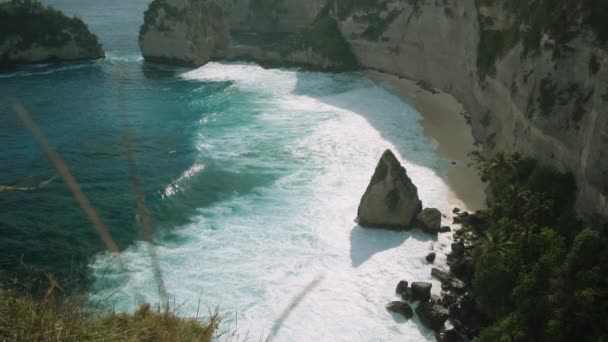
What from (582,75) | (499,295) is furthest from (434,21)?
(499,295)

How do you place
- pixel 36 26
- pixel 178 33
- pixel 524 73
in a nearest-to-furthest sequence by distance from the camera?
pixel 524 73
pixel 178 33
pixel 36 26

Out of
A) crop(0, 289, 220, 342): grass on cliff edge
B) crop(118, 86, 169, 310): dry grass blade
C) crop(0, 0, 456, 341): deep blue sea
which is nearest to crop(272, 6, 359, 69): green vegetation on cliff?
crop(0, 0, 456, 341): deep blue sea

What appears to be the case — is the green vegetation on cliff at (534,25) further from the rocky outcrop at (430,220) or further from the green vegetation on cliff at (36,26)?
the green vegetation on cliff at (36,26)

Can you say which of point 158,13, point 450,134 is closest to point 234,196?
point 450,134

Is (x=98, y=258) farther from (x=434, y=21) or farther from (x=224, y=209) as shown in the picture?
(x=434, y=21)

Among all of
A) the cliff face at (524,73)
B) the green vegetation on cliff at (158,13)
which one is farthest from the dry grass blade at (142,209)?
the green vegetation on cliff at (158,13)

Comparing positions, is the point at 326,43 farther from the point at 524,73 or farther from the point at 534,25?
the point at 524,73
